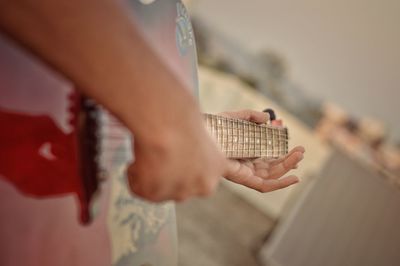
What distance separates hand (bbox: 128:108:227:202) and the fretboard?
0.13 meters

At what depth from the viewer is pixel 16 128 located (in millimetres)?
320

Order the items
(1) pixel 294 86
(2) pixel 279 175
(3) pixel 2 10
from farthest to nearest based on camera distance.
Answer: (1) pixel 294 86, (2) pixel 279 175, (3) pixel 2 10

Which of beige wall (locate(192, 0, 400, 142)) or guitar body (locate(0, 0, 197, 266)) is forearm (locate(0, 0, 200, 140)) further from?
beige wall (locate(192, 0, 400, 142))

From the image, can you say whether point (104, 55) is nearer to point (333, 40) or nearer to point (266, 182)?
point (266, 182)

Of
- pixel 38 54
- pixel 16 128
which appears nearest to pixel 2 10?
pixel 38 54

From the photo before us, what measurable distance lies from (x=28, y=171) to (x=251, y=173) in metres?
0.25

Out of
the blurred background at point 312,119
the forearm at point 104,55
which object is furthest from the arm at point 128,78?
the blurred background at point 312,119

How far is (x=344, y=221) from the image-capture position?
55 cm

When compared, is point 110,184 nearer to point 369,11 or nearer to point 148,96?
point 148,96

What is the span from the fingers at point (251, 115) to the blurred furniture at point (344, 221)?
19cm

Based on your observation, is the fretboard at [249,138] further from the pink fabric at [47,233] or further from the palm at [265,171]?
the pink fabric at [47,233]

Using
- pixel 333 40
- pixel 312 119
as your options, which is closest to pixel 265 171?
pixel 312 119

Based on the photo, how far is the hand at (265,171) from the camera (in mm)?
426

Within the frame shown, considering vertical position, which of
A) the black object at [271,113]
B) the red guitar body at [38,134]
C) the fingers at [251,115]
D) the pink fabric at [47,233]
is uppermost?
the black object at [271,113]
